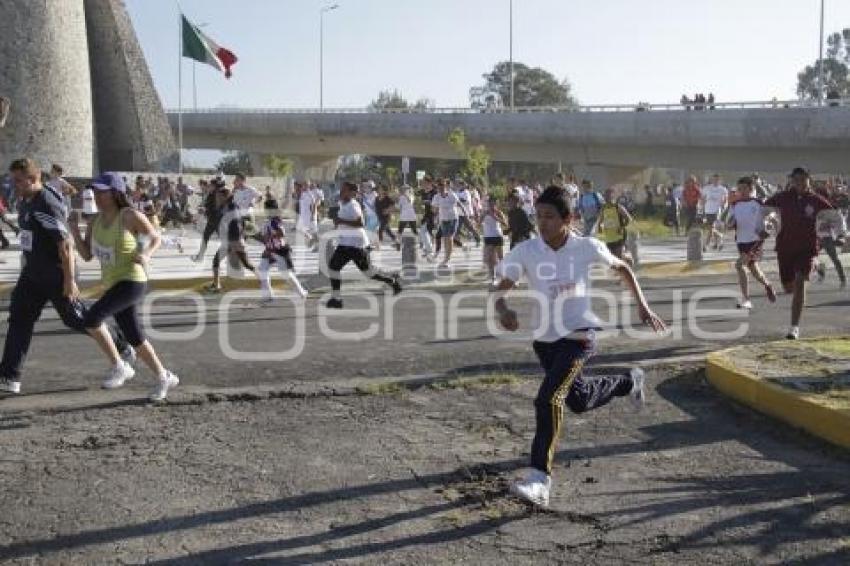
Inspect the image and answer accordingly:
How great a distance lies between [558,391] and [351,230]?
8.21m

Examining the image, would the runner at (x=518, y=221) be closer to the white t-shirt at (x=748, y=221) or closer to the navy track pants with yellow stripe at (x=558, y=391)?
the white t-shirt at (x=748, y=221)

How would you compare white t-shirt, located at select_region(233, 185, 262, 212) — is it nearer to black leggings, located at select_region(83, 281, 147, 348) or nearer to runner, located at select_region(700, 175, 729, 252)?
black leggings, located at select_region(83, 281, 147, 348)

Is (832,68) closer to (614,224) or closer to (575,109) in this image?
(575,109)

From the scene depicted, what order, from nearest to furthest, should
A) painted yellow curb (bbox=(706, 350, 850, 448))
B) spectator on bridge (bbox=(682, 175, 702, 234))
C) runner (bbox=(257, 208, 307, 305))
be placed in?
1. painted yellow curb (bbox=(706, 350, 850, 448))
2. runner (bbox=(257, 208, 307, 305))
3. spectator on bridge (bbox=(682, 175, 702, 234))

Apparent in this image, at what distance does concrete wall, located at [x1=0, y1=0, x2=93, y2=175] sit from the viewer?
34125mm

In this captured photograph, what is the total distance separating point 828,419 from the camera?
6.50 m

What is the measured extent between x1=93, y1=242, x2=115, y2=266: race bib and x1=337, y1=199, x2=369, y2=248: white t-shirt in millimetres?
5789

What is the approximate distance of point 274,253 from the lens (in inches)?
544

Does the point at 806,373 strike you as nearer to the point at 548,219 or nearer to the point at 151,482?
the point at 548,219

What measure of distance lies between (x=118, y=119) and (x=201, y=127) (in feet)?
129

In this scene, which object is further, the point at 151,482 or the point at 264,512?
the point at 151,482

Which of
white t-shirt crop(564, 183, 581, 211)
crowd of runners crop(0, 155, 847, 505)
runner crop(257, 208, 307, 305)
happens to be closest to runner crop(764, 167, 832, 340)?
crowd of runners crop(0, 155, 847, 505)

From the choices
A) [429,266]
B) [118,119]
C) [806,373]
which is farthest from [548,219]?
[118,119]

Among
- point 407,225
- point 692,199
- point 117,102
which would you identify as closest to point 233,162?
point 117,102
